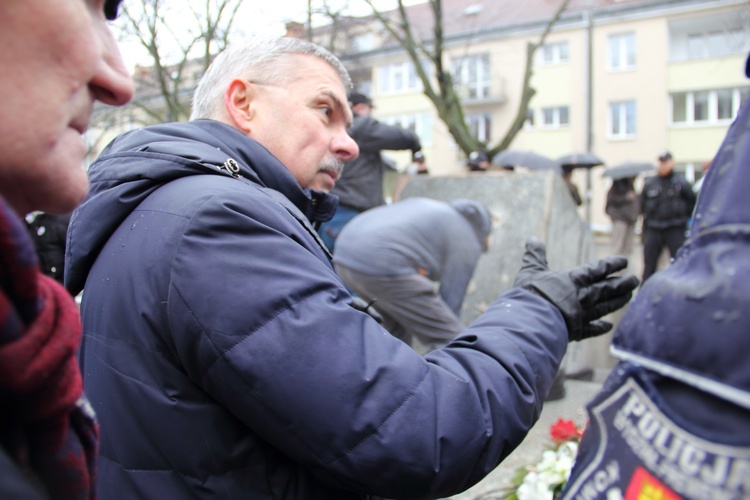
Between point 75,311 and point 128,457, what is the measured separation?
0.64m

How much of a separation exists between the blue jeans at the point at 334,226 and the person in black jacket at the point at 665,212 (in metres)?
5.02

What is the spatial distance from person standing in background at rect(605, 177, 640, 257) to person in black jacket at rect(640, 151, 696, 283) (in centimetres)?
178

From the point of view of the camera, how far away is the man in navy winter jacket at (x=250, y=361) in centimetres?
110

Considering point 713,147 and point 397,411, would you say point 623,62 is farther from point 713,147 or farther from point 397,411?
point 397,411

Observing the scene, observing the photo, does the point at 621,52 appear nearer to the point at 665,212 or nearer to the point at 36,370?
the point at 665,212

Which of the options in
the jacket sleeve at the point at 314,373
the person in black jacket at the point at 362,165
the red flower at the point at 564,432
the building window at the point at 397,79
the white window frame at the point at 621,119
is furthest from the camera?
the building window at the point at 397,79

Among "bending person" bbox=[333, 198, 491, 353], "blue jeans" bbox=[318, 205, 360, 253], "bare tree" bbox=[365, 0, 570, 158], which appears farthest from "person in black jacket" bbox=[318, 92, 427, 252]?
"bare tree" bbox=[365, 0, 570, 158]

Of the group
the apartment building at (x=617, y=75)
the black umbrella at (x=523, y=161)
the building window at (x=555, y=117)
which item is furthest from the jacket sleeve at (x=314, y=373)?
the building window at (x=555, y=117)

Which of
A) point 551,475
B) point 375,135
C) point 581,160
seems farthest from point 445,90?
point 551,475

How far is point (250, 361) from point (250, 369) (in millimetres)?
14

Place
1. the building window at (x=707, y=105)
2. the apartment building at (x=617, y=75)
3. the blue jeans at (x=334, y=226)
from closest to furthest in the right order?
the blue jeans at (x=334, y=226)
the apartment building at (x=617, y=75)
the building window at (x=707, y=105)

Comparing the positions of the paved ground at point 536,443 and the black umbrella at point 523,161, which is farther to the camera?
the black umbrella at point 523,161

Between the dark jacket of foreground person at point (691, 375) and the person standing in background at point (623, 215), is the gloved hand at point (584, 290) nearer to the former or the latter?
the dark jacket of foreground person at point (691, 375)

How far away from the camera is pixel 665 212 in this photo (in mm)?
8453
